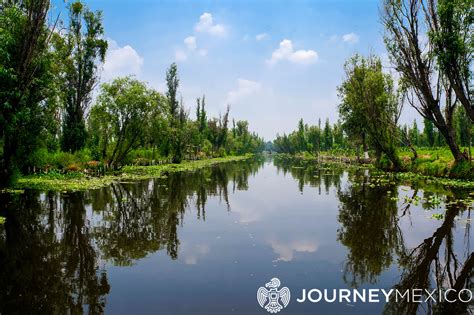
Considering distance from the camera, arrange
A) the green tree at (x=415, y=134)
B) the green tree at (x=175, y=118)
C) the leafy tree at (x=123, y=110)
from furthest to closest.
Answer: the green tree at (x=415, y=134), the green tree at (x=175, y=118), the leafy tree at (x=123, y=110)

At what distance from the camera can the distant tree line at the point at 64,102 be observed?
1923cm

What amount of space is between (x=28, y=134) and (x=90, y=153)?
1292 cm

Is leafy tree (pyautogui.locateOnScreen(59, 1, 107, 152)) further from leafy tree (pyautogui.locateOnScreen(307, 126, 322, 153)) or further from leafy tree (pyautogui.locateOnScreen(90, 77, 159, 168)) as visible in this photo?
leafy tree (pyautogui.locateOnScreen(307, 126, 322, 153))

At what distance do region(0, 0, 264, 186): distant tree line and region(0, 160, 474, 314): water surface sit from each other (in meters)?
7.26

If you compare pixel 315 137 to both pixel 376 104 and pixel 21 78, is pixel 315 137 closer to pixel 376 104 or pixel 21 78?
pixel 376 104

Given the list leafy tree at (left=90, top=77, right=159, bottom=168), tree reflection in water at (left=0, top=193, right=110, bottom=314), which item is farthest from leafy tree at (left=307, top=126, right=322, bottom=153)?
tree reflection in water at (left=0, top=193, right=110, bottom=314)

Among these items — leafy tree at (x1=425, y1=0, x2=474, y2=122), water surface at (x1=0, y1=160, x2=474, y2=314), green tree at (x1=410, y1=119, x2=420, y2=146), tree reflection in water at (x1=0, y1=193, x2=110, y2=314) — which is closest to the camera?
tree reflection in water at (x1=0, y1=193, x2=110, y2=314)

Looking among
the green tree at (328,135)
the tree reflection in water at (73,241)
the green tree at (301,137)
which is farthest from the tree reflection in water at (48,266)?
the green tree at (301,137)

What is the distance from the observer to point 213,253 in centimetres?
902

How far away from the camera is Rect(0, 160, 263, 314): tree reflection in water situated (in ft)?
20.1

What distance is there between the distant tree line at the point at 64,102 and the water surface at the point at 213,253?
7.26m

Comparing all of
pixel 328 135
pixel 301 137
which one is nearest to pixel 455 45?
pixel 328 135

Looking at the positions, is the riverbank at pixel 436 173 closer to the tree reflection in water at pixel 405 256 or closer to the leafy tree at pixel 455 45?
the leafy tree at pixel 455 45

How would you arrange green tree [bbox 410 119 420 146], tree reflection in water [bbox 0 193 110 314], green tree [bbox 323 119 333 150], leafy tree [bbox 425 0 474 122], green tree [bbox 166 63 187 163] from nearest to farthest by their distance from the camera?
tree reflection in water [bbox 0 193 110 314] < leafy tree [bbox 425 0 474 122] < green tree [bbox 166 63 187 163] < green tree [bbox 410 119 420 146] < green tree [bbox 323 119 333 150]
